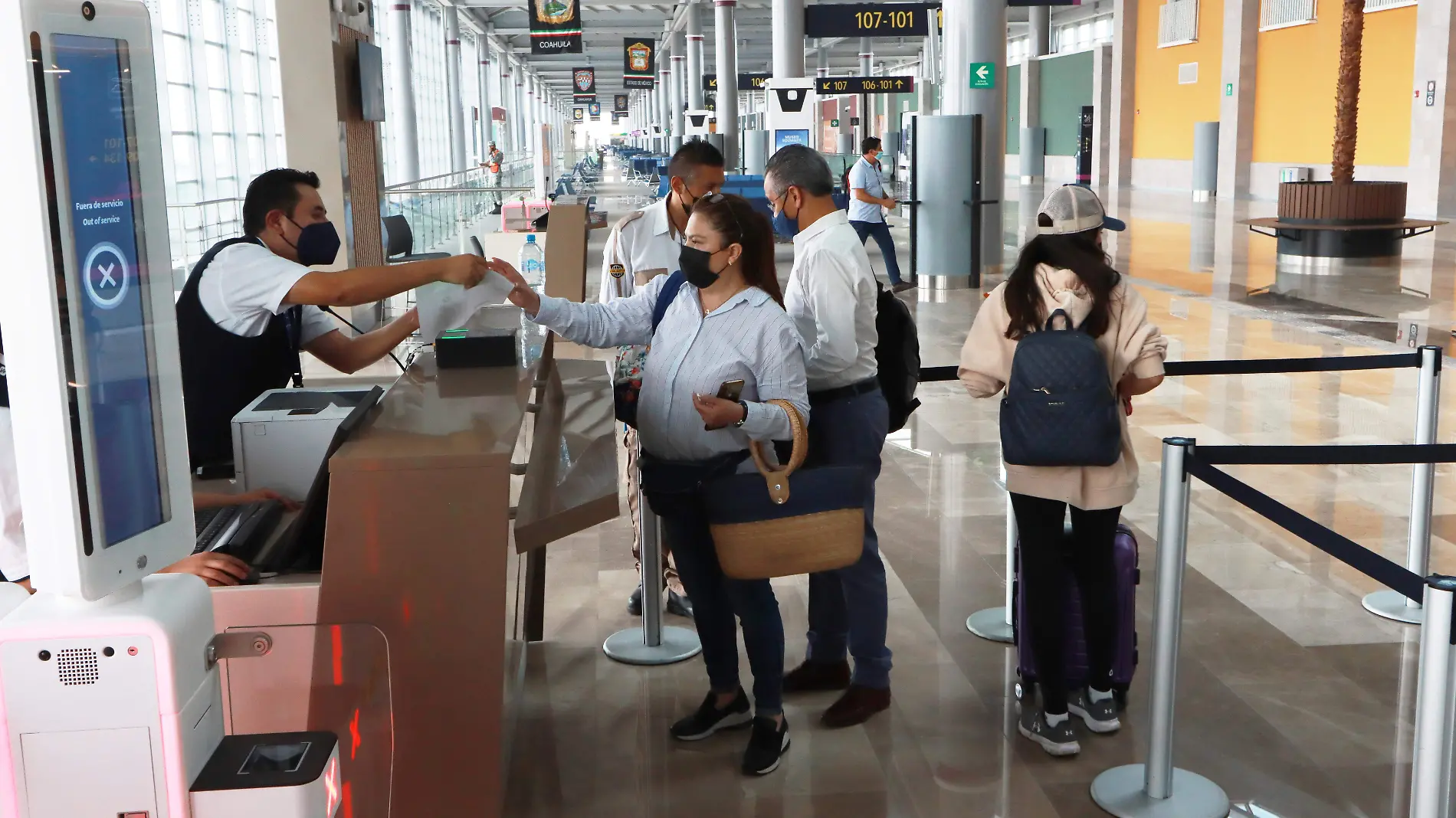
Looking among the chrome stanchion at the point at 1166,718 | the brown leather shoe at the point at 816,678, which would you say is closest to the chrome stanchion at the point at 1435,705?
the chrome stanchion at the point at 1166,718

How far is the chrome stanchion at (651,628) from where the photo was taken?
4.27 m

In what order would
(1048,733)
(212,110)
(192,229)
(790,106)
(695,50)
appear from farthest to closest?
(695,50) < (790,106) < (212,110) < (192,229) < (1048,733)

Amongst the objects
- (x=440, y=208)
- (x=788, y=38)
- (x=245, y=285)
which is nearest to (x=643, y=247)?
(x=245, y=285)

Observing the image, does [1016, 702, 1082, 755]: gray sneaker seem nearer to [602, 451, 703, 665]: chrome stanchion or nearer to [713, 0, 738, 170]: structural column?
[602, 451, 703, 665]: chrome stanchion

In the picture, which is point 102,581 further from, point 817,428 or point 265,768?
point 817,428

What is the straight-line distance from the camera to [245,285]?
10.7 feet

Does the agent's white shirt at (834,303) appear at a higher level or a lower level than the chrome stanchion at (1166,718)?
higher

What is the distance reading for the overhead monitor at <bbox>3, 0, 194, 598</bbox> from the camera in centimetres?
144

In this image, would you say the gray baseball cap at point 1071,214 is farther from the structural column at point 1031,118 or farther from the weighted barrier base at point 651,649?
the structural column at point 1031,118

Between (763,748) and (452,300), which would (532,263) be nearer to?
(452,300)

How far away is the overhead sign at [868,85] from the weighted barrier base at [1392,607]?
70.0 ft

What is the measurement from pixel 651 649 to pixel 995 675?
113 cm

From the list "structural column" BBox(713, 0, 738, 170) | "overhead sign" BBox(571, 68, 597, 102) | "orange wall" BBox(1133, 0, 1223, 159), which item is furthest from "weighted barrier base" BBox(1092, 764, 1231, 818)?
"overhead sign" BBox(571, 68, 597, 102)

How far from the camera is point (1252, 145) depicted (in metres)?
28.6
